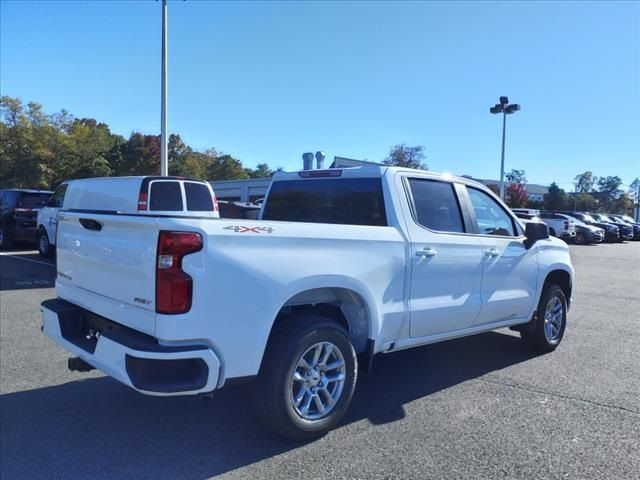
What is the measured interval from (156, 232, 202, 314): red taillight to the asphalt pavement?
1.10 metres

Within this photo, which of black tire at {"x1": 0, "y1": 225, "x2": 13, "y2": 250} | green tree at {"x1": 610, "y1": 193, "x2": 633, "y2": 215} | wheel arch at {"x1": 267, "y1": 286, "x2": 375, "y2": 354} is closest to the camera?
wheel arch at {"x1": 267, "y1": 286, "x2": 375, "y2": 354}

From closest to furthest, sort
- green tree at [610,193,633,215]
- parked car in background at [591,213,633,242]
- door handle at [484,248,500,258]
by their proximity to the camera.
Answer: door handle at [484,248,500,258] < parked car in background at [591,213,633,242] < green tree at [610,193,633,215]

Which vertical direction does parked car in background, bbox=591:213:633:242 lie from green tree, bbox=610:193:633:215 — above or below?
below

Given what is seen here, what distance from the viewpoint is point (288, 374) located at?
339 centimetres

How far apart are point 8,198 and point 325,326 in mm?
14915

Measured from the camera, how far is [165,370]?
300cm

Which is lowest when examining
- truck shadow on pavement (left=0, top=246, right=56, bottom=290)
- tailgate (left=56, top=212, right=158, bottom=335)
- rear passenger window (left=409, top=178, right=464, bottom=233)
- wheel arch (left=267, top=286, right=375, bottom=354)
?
truck shadow on pavement (left=0, top=246, right=56, bottom=290)

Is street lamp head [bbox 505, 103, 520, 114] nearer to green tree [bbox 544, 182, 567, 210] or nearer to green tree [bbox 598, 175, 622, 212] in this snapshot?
green tree [bbox 544, 182, 567, 210]

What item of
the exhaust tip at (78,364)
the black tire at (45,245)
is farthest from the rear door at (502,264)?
the black tire at (45,245)

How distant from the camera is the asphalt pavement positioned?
130 inches

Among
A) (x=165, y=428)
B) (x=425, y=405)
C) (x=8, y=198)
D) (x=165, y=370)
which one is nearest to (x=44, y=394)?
(x=165, y=428)

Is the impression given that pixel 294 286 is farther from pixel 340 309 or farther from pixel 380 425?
pixel 380 425

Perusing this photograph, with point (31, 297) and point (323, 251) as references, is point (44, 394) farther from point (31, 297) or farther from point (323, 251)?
point (31, 297)

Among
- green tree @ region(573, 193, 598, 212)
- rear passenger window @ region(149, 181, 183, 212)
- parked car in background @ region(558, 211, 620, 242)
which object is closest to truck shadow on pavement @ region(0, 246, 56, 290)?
→ rear passenger window @ region(149, 181, 183, 212)
